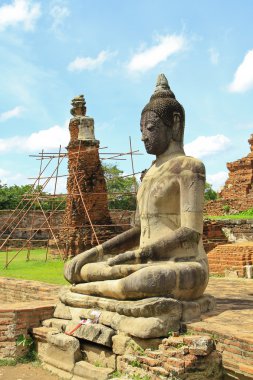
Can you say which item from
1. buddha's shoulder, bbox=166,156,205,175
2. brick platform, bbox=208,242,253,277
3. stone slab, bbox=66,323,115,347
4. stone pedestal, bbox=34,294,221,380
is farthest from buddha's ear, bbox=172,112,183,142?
brick platform, bbox=208,242,253,277

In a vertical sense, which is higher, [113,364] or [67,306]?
[67,306]

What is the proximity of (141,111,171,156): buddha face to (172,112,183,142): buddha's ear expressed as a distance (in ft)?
0.21

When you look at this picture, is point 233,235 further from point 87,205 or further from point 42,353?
point 42,353

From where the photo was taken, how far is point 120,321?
466cm

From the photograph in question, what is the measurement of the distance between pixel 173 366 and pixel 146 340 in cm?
55

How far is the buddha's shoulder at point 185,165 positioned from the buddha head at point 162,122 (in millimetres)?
323

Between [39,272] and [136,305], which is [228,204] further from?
[136,305]

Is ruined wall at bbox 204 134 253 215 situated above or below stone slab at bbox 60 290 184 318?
above

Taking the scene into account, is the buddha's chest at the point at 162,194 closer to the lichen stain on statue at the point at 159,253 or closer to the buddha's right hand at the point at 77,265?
the lichen stain on statue at the point at 159,253

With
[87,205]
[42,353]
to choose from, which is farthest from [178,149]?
[87,205]

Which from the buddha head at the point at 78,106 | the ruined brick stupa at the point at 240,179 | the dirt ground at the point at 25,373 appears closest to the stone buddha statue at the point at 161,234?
the dirt ground at the point at 25,373

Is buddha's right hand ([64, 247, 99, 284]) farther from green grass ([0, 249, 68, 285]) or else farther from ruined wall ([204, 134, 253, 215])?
ruined wall ([204, 134, 253, 215])

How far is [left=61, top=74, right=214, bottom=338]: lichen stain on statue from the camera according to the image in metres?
4.59

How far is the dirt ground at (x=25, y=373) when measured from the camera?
16.5 feet
